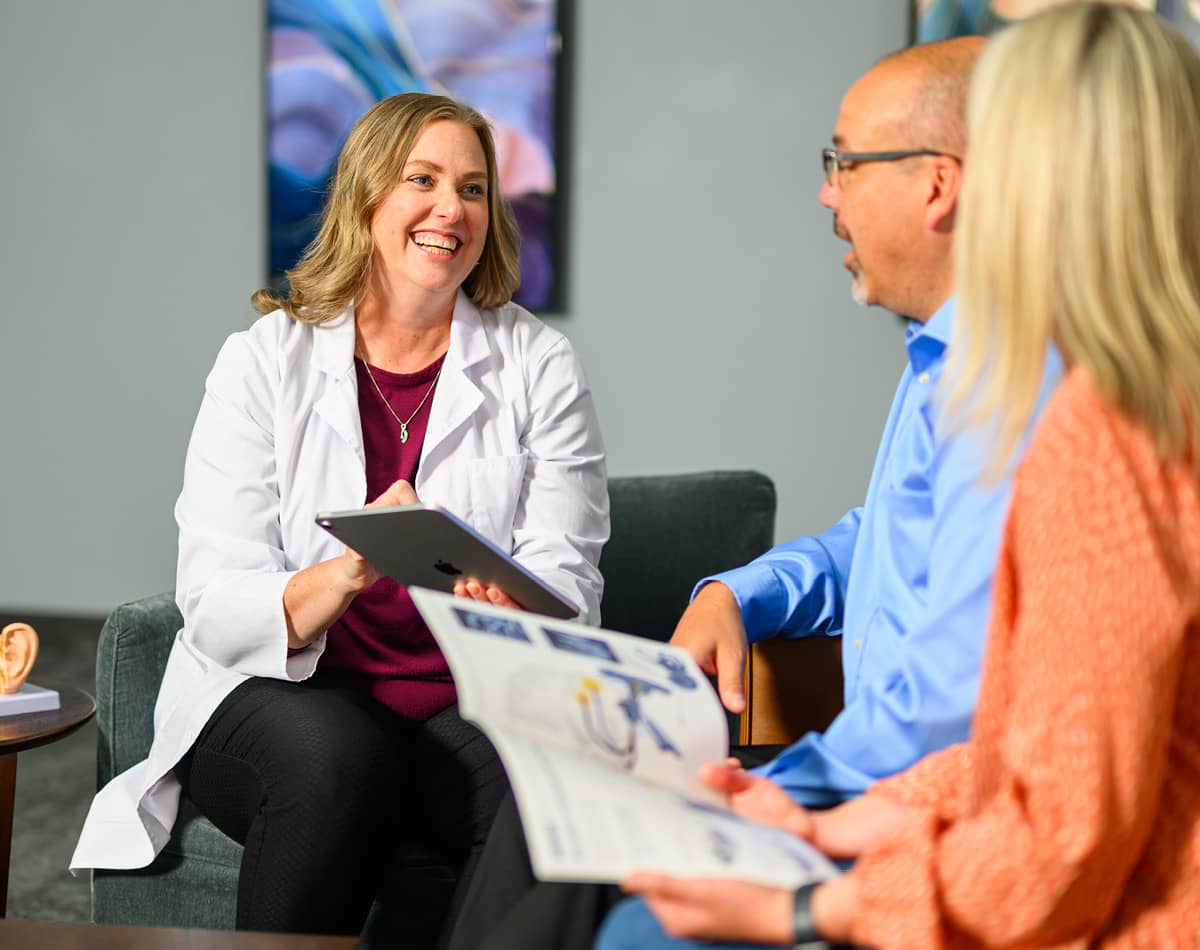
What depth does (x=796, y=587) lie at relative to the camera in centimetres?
173

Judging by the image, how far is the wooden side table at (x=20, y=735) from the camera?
6.16ft

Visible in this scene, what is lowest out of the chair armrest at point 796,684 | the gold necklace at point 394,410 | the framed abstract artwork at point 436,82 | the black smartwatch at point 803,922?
the chair armrest at point 796,684

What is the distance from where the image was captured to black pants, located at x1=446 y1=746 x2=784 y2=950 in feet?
3.96

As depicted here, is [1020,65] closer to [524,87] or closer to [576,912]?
[576,912]

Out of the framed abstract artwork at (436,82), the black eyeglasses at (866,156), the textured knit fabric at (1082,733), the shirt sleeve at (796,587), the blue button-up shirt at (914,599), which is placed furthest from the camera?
the framed abstract artwork at (436,82)

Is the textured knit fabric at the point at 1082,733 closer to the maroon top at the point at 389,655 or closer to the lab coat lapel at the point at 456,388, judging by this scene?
the maroon top at the point at 389,655

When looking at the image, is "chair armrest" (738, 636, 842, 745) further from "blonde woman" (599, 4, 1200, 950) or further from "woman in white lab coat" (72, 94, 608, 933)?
"blonde woman" (599, 4, 1200, 950)

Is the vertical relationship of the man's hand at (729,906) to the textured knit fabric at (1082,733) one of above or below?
below

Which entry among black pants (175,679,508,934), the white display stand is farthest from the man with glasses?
the white display stand

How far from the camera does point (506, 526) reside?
2164 mm

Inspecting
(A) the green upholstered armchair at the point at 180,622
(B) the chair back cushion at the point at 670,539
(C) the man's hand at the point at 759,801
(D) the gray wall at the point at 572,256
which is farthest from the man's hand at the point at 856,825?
→ (D) the gray wall at the point at 572,256

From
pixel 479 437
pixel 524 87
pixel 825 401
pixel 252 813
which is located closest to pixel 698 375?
pixel 825 401

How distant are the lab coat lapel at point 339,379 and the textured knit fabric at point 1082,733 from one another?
1329 mm

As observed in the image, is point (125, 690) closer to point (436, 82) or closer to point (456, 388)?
point (456, 388)
